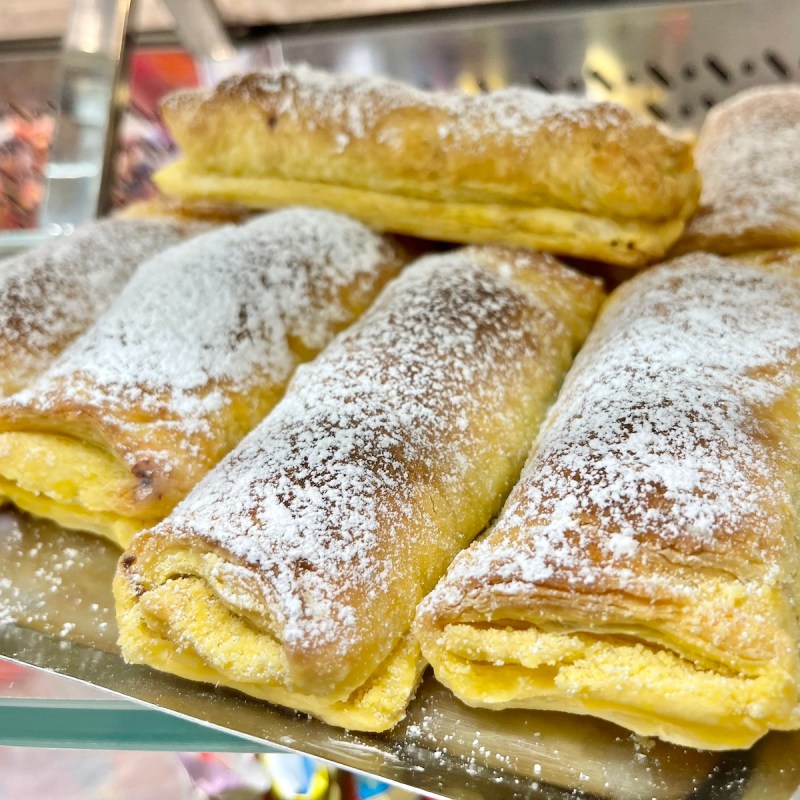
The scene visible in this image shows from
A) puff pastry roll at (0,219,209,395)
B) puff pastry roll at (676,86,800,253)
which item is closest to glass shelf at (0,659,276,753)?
puff pastry roll at (0,219,209,395)

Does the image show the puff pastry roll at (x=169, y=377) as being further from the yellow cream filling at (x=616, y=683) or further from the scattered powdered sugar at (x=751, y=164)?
the scattered powdered sugar at (x=751, y=164)

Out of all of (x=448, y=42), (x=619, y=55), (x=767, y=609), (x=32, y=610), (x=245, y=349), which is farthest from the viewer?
(x=448, y=42)

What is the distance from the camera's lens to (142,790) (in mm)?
959

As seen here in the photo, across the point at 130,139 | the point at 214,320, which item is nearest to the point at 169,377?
the point at 214,320

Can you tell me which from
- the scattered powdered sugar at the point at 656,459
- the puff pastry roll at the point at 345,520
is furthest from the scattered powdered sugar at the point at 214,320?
the scattered powdered sugar at the point at 656,459

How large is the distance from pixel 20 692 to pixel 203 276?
0.63 meters

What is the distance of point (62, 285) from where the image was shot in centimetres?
127

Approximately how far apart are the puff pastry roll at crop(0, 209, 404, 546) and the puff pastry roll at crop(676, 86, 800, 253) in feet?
1.84

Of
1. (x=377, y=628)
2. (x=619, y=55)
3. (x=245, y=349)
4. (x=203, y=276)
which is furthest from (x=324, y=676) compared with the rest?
(x=619, y=55)

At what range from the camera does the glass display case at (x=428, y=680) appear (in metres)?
0.68

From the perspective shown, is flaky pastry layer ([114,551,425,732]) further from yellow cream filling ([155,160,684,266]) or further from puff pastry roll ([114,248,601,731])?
yellow cream filling ([155,160,684,266])

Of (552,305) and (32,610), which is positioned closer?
(32,610)

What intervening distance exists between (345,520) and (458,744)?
226 millimetres

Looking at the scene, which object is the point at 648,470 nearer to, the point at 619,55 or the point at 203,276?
the point at 203,276
